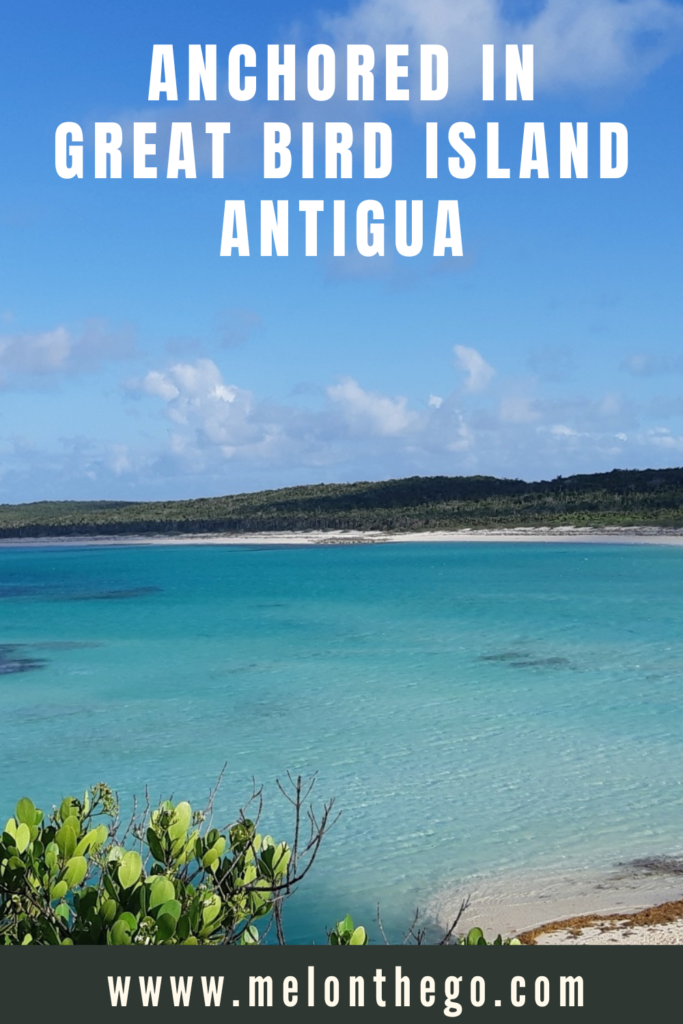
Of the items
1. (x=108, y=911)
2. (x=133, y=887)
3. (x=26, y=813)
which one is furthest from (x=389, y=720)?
(x=108, y=911)

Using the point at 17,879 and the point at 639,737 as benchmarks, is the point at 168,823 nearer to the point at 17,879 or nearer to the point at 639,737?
the point at 17,879

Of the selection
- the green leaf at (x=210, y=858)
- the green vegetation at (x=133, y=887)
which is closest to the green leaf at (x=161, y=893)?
the green vegetation at (x=133, y=887)

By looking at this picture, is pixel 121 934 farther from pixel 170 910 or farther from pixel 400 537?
pixel 400 537

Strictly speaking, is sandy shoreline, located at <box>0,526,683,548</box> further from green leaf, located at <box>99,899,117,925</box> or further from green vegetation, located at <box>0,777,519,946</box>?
green leaf, located at <box>99,899,117,925</box>

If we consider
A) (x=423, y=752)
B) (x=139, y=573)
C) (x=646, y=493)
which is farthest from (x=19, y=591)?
(x=646, y=493)

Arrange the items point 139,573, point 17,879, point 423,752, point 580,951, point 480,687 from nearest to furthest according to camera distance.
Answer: point 580,951 → point 17,879 → point 423,752 → point 480,687 → point 139,573

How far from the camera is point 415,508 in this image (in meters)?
98.8

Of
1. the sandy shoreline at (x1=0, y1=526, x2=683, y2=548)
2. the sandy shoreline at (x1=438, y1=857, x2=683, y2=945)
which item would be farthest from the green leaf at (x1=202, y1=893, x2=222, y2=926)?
the sandy shoreline at (x1=0, y1=526, x2=683, y2=548)

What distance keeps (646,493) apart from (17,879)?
3469 inches

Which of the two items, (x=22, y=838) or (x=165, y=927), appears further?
(x=22, y=838)

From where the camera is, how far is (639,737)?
526 inches

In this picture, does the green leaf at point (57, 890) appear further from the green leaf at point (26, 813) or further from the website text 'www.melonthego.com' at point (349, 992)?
the website text 'www.melonthego.com' at point (349, 992)

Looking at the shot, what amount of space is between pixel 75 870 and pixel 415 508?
9564cm

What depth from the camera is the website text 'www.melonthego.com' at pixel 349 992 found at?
2.79 metres
